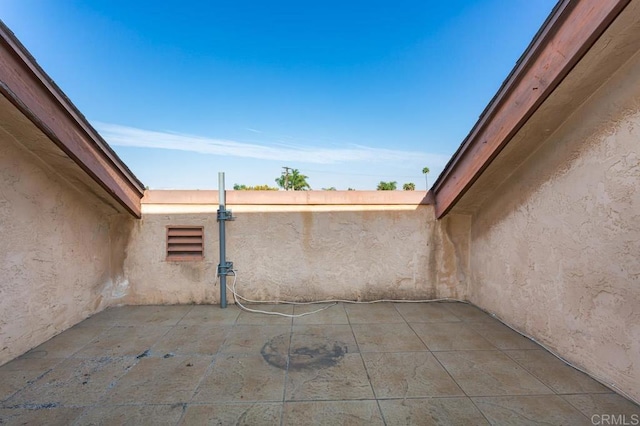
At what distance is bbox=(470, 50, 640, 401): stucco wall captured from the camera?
1840 mm

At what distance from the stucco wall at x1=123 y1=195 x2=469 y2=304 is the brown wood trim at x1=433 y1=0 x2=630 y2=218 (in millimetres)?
1109

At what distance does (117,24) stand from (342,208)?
539 cm

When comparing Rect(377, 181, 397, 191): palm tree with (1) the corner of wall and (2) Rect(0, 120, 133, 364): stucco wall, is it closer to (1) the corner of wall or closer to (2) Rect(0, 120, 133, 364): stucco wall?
(1) the corner of wall

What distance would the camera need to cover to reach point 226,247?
3.77 meters

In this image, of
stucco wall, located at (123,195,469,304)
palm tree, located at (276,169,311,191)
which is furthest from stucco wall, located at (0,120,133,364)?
→ palm tree, located at (276,169,311,191)

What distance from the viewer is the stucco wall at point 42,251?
231cm

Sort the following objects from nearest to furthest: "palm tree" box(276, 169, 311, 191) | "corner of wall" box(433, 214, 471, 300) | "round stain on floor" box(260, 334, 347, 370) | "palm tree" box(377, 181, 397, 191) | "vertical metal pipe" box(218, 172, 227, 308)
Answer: "round stain on floor" box(260, 334, 347, 370)
"vertical metal pipe" box(218, 172, 227, 308)
"corner of wall" box(433, 214, 471, 300)
"palm tree" box(276, 169, 311, 191)
"palm tree" box(377, 181, 397, 191)

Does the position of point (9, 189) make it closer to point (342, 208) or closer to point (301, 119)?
point (342, 208)

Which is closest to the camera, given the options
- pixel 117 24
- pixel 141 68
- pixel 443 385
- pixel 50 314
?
pixel 443 385

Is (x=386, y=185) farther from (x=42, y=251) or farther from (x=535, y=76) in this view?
(x=42, y=251)

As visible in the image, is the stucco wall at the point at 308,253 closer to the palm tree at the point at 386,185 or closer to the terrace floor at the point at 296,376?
the terrace floor at the point at 296,376

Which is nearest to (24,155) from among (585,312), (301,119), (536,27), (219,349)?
(219,349)

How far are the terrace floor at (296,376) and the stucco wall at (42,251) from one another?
0.24 metres

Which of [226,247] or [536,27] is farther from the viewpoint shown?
[226,247]
